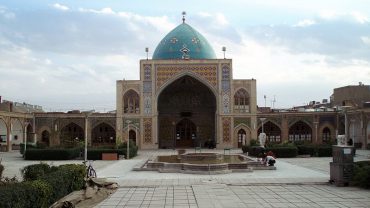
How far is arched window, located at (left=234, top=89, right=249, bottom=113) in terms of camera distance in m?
40.4

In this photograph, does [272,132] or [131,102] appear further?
[272,132]

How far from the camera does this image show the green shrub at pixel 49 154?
2811 centimetres

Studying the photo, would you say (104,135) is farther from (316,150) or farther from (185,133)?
(316,150)

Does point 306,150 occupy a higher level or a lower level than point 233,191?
higher

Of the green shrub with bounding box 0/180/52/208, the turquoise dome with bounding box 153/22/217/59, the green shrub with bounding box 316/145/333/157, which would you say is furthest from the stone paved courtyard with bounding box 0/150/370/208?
the turquoise dome with bounding box 153/22/217/59

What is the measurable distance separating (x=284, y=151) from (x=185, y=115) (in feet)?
51.3

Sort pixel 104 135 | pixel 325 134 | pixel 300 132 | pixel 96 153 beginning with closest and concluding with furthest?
1. pixel 96 153
2. pixel 325 134
3. pixel 300 132
4. pixel 104 135

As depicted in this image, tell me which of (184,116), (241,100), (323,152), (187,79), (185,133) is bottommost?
(323,152)

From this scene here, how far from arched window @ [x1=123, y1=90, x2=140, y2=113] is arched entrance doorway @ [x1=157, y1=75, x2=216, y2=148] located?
317 cm

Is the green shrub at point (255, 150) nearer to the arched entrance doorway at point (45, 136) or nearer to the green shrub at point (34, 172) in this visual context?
the green shrub at point (34, 172)

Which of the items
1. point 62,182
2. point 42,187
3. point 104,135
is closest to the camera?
point 42,187

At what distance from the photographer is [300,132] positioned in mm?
42844

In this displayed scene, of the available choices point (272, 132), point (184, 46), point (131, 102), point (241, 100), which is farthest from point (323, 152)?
point (184, 46)

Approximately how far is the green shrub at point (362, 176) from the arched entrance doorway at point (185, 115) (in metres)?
28.2
